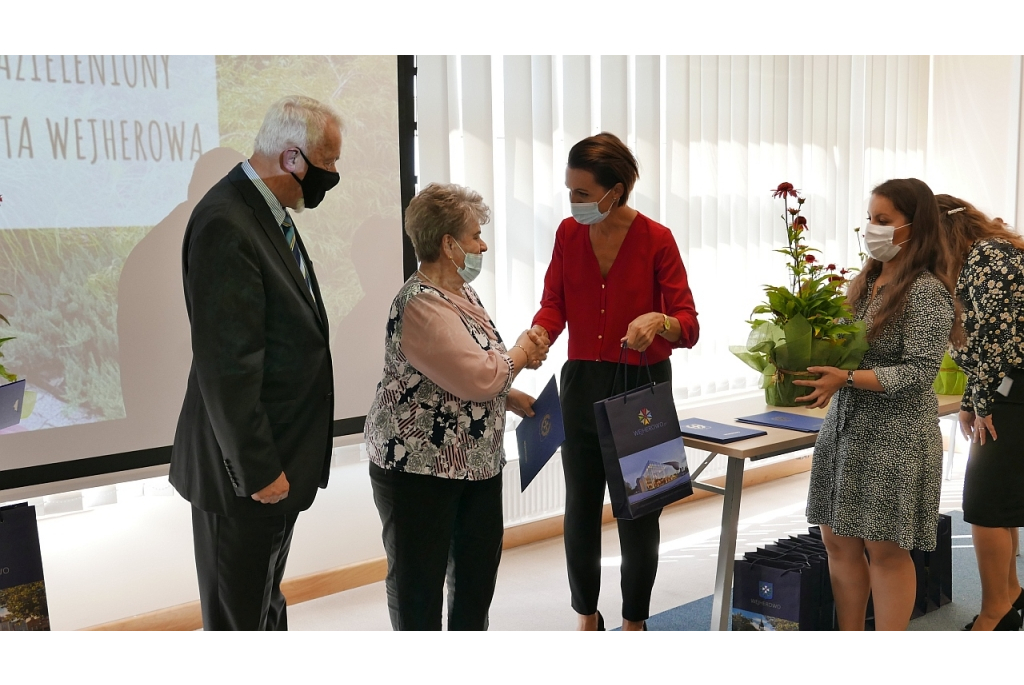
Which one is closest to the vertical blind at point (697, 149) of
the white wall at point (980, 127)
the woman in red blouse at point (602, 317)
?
the white wall at point (980, 127)

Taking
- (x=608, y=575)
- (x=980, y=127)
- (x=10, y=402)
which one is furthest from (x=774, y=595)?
(x=980, y=127)

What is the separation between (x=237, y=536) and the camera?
183 centimetres

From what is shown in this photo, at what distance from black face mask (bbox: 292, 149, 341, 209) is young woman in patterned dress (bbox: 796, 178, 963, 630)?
4.56 ft

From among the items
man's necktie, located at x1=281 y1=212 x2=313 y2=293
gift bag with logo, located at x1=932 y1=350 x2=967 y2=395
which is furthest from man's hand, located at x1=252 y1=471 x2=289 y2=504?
gift bag with logo, located at x1=932 y1=350 x2=967 y2=395

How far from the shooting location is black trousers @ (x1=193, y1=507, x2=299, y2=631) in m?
1.84

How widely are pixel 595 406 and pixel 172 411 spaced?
141cm

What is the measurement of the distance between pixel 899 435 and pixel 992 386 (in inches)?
21.7

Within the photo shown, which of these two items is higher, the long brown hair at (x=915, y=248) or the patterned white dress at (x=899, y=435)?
the long brown hair at (x=915, y=248)

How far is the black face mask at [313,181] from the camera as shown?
1.86 metres

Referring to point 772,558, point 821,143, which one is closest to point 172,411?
point 772,558

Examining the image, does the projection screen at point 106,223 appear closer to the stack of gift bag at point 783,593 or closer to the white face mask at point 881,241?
the white face mask at point 881,241

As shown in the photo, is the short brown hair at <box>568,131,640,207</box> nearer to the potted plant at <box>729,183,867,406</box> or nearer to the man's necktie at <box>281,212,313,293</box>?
the potted plant at <box>729,183,867,406</box>

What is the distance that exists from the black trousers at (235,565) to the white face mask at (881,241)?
1.65 m

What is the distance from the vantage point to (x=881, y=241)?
7.70ft
